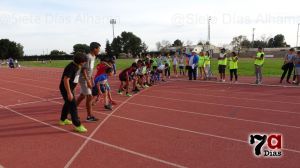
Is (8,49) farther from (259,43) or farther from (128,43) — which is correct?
(259,43)

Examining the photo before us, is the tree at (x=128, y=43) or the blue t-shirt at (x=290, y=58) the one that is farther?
the tree at (x=128, y=43)

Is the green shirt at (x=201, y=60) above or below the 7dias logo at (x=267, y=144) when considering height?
above

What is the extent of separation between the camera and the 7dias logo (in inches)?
→ 203

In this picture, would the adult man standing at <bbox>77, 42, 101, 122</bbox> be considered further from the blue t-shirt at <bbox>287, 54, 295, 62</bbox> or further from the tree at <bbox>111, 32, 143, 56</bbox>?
the tree at <bbox>111, 32, 143, 56</bbox>

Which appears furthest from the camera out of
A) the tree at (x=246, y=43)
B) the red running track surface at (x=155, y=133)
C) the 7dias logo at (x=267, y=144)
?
the tree at (x=246, y=43)

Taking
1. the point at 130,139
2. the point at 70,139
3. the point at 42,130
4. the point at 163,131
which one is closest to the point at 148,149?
the point at 130,139

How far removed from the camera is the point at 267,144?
5613 mm

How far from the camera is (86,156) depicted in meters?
5.25

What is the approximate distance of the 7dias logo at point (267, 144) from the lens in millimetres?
5168

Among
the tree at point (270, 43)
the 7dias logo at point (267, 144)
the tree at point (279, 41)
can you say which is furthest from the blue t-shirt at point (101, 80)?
the tree at point (270, 43)

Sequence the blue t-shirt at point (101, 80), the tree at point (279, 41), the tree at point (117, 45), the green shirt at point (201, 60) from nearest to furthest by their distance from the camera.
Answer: the blue t-shirt at point (101, 80)
the green shirt at point (201, 60)
the tree at point (117, 45)
the tree at point (279, 41)

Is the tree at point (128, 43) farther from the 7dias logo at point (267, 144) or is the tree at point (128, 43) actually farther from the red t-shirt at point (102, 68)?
the 7dias logo at point (267, 144)

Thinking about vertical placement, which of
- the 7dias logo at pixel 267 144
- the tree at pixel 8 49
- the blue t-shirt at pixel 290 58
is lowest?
the 7dias logo at pixel 267 144

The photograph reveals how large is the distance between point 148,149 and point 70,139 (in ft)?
5.40
